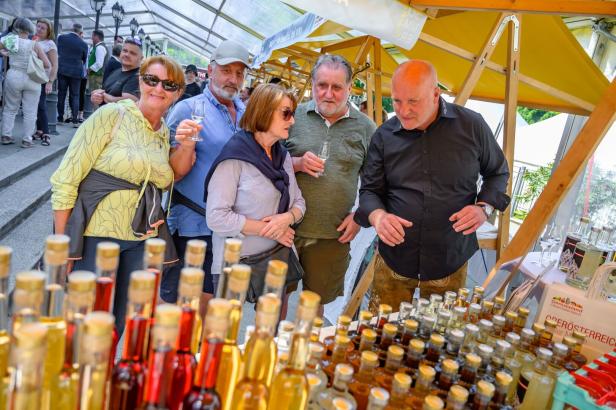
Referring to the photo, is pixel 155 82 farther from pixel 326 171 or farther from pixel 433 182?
pixel 433 182

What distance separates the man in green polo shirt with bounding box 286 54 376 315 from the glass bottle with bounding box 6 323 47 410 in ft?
6.20

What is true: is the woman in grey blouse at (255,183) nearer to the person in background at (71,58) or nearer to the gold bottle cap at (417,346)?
the gold bottle cap at (417,346)

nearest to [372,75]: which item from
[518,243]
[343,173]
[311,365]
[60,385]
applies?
[343,173]

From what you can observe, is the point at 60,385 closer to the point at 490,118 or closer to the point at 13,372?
the point at 13,372

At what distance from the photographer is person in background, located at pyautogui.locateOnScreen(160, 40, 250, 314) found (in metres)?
2.38

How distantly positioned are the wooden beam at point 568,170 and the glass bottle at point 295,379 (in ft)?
5.42

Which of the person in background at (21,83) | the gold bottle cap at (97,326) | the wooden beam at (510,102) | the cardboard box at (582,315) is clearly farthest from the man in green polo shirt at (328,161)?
the person in background at (21,83)

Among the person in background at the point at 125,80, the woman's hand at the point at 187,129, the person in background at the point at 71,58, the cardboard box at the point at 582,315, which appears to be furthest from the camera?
the person in background at the point at 71,58

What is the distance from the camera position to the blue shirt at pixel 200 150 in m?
Answer: 2.37

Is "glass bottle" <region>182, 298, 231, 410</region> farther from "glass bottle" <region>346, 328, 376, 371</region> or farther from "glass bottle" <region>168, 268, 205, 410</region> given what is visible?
"glass bottle" <region>346, 328, 376, 371</region>

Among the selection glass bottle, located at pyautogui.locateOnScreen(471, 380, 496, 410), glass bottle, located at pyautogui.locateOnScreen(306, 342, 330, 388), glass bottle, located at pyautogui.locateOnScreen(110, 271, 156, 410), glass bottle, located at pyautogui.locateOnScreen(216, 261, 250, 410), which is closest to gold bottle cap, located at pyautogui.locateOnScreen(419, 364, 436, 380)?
glass bottle, located at pyautogui.locateOnScreen(471, 380, 496, 410)

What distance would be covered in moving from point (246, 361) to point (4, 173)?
451cm

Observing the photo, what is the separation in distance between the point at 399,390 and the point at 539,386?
48 cm

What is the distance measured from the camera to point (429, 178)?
232 centimetres
